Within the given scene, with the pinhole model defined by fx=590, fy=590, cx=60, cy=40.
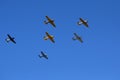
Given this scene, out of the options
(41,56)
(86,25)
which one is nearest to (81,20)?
(86,25)

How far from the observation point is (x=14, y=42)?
7421 inches

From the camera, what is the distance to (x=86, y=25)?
188 m

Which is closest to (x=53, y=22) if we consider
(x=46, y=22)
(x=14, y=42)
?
(x=46, y=22)

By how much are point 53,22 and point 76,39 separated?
9.51m

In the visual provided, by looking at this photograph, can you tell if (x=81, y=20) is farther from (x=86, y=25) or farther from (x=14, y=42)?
(x=14, y=42)

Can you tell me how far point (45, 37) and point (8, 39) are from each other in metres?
11.8

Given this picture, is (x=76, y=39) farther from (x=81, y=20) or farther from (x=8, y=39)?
(x=8, y=39)

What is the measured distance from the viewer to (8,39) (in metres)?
187

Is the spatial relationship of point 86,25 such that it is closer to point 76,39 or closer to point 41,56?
point 76,39

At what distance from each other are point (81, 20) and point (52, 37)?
10849mm

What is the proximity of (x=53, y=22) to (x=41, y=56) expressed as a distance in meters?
14.4

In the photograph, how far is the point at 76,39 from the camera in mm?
191375

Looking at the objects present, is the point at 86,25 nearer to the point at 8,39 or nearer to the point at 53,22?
the point at 53,22

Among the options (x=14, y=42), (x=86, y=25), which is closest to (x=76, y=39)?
Result: (x=86, y=25)
